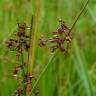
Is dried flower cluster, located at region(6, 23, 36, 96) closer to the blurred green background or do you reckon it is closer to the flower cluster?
the flower cluster

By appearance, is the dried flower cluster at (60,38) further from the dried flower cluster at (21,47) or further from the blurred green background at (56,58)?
the blurred green background at (56,58)

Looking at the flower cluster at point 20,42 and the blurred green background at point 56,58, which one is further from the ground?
the blurred green background at point 56,58

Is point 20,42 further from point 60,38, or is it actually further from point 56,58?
point 56,58

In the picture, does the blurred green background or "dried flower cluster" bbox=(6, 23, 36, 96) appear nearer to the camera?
"dried flower cluster" bbox=(6, 23, 36, 96)

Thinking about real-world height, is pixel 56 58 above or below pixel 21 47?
above

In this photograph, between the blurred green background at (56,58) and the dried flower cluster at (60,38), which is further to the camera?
the blurred green background at (56,58)

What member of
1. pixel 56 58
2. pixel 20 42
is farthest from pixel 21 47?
pixel 56 58

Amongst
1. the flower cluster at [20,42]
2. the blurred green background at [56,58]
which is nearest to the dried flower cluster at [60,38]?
the flower cluster at [20,42]

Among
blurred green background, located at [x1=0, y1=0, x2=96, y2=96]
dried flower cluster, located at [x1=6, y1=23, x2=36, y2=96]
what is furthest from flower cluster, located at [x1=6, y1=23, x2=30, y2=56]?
blurred green background, located at [x1=0, y1=0, x2=96, y2=96]

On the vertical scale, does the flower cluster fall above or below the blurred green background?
below
